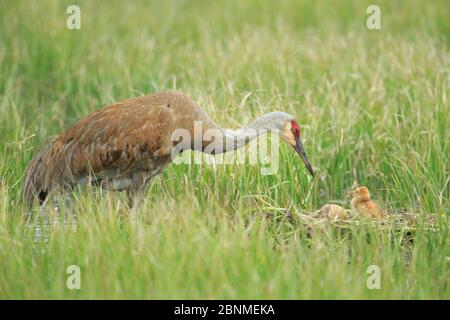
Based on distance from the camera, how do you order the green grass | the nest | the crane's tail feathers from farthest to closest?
1. the crane's tail feathers
2. the nest
3. the green grass

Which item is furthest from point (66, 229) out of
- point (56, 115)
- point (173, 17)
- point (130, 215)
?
point (173, 17)

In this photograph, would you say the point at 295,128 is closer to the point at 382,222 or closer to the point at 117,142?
the point at 382,222

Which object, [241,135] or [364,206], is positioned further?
[241,135]

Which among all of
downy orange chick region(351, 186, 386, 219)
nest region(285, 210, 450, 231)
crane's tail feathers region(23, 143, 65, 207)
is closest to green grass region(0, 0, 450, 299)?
nest region(285, 210, 450, 231)

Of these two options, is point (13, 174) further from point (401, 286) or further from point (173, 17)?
point (173, 17)

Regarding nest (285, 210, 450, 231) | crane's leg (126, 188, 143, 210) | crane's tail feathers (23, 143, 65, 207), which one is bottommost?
nest (285, 210, 450, 231)

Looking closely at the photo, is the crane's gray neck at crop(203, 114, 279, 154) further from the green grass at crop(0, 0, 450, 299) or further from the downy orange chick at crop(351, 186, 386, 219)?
the downy orange chick at crop(351, 186, 386, 219)

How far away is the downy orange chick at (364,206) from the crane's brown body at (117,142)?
3.89ft

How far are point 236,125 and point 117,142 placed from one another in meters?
1.08

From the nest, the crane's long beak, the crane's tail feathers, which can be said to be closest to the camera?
the nest

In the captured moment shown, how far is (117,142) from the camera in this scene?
21.7ft

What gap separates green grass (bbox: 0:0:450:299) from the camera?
498 centimetres

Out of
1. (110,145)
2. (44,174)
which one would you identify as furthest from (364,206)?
(44,174)

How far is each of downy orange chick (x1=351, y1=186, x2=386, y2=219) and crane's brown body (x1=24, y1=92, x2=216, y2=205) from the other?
119 cm
